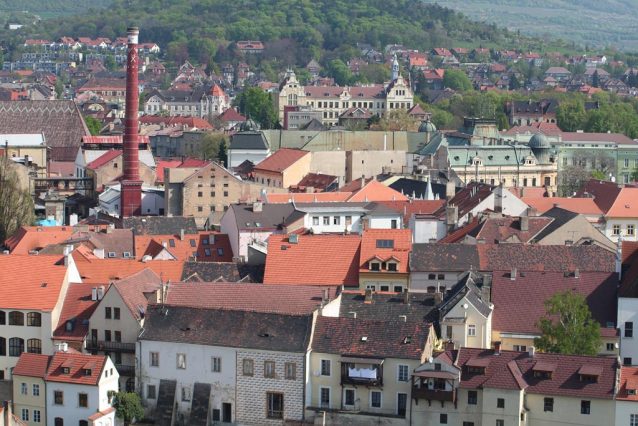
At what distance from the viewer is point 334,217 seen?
66625 mm

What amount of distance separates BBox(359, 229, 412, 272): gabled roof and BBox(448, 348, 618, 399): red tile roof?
12.9 m

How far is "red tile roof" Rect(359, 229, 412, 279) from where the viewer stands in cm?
5269

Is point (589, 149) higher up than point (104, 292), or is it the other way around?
point (104, 292)

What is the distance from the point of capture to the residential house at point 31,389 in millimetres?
42531

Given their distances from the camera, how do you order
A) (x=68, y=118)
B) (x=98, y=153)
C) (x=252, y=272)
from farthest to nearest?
(x=68, y=118) < (x=98, y=153) < (x=252, y=272)

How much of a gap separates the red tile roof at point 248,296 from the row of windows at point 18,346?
453 centimetres

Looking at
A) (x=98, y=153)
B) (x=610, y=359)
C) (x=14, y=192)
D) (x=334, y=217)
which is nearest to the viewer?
(x=610, y=359)

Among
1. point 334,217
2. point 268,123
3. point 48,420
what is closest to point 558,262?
point 334,217

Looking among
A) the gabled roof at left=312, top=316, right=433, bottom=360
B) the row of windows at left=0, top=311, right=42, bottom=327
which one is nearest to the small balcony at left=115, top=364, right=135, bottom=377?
the row of windows at left=0, top=311, right=42, bottom=327

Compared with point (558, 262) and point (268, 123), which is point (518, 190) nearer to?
point (558, 262)

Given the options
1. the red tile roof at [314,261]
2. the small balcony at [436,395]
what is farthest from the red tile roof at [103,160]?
the small balcony at [436,395]

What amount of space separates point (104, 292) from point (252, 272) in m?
8.40

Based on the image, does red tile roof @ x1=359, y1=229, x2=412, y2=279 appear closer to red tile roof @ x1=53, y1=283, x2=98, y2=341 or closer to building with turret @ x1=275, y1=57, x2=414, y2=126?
red tile roof @ x1=53, y1=283, x2=98, y2=341

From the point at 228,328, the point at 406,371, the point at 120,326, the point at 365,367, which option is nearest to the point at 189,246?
the point at 120,326
